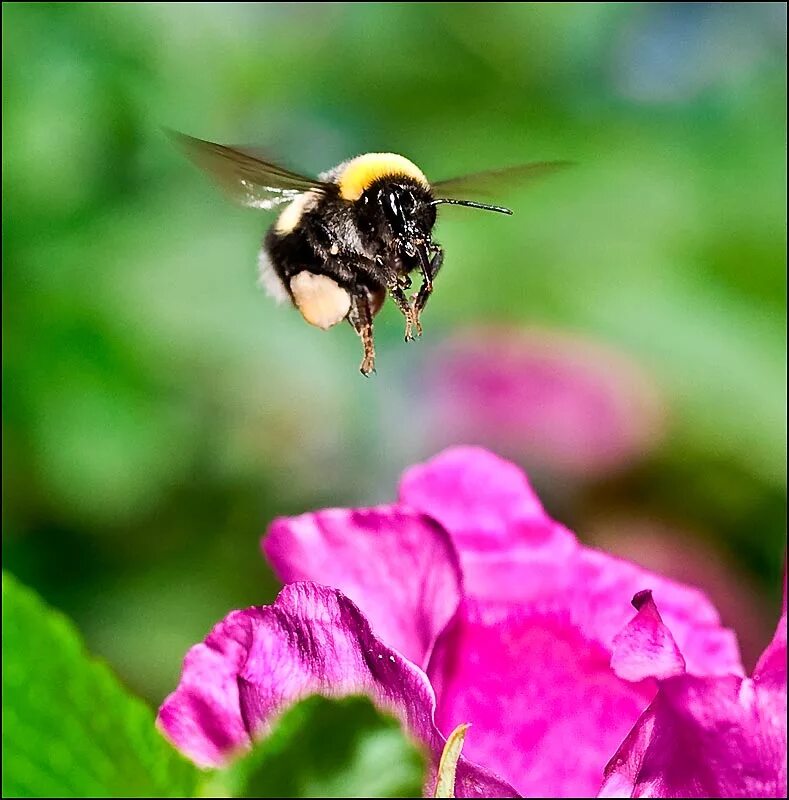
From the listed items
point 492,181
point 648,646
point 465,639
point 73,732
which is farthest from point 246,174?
point 73,732

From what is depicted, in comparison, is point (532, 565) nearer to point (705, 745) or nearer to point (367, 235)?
point (705, 745)

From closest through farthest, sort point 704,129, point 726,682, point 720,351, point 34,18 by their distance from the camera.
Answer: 1. point 726,682
2. point 34,18
3. point 720,351
4. point 704,129

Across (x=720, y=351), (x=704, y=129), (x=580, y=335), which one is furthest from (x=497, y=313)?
(x=704, y=129)

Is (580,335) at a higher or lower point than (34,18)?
lower

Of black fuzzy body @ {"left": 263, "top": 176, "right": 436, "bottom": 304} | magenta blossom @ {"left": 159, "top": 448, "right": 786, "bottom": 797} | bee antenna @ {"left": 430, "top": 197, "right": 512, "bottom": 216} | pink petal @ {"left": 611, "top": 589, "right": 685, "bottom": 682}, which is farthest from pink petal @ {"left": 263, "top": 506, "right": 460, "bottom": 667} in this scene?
bee antenna @ {"left": 430, "top": 197, "right": 512, "bottom": 216}

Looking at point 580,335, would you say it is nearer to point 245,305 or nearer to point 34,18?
point 245,305

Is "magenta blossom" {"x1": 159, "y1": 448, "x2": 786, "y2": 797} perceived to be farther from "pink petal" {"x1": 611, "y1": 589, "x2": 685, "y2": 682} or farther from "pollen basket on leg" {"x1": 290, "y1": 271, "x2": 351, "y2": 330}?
"pollen basket on leg" {"x1": 290, "y1": 271, "x2": 351, "y2": 330}
